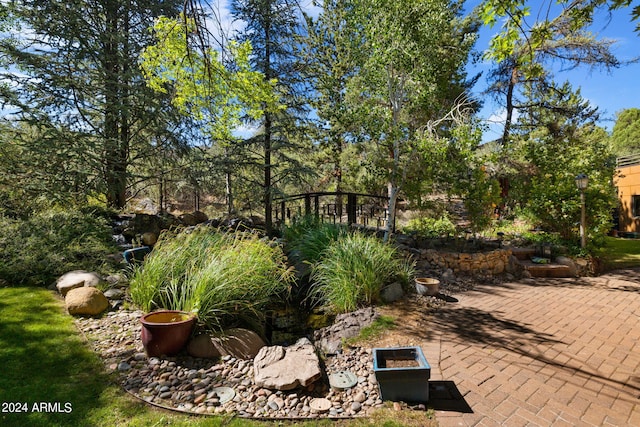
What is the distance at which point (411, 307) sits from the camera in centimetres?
419

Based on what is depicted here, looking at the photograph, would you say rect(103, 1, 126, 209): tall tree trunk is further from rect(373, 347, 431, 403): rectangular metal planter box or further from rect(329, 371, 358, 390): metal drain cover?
rect(373, 347, 431, 403): rectangular metal planter box

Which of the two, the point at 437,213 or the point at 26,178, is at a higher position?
the point at 26,178

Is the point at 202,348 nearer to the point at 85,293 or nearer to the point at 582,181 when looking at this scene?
the point at 85,293

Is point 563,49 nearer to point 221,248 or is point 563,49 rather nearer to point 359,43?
point 359,43

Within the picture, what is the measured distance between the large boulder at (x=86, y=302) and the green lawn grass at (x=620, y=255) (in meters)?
9.48

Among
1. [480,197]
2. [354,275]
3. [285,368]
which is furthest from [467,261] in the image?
[285,368]

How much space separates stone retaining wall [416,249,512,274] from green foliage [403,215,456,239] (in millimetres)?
1005

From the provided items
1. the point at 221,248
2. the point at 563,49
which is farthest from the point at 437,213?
the point at 563,49

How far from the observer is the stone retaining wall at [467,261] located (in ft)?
19.4

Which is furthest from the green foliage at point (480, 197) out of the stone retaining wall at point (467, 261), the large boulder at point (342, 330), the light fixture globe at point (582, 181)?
the large boulder at point (342, 330)

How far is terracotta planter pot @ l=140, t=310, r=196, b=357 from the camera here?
2686mm

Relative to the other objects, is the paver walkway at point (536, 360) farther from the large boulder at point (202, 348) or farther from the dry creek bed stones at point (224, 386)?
the large boulder at point (202, 348)

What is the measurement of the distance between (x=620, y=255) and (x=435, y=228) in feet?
18.8

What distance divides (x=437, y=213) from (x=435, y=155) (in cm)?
213
